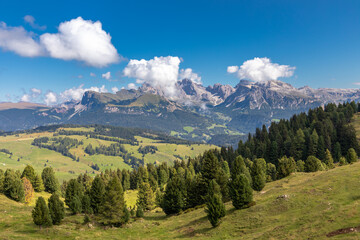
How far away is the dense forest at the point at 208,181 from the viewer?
57.7 m

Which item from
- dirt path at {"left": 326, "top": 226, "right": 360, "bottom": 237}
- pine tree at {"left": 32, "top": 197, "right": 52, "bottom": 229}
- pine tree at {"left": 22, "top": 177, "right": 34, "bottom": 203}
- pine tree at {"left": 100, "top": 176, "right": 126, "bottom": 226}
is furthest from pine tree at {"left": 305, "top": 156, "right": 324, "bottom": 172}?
pine tree at {"left": 22, "top": 177, "right": 34, "bottom": 203}

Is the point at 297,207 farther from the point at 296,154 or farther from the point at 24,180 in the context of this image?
the point at 24,180

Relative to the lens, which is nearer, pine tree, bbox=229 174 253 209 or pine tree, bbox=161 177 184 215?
pine tree, bbox=229 174 253 209

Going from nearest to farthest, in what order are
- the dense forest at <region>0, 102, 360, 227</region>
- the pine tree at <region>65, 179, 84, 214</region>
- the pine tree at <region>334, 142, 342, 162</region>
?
the dense forest at <region>0, 102, 360, 227</region>
the pine tree at <region>65, 179, 84, 214</region>
the pine tree at <region>334, 142, 342, 162</region>

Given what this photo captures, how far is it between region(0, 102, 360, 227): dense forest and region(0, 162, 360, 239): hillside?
362 cm

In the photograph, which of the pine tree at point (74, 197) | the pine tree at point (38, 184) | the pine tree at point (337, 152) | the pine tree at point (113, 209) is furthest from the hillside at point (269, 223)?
the pine tree at point (337, 152)

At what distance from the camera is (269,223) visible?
44.3m

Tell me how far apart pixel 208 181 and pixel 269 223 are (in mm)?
36639

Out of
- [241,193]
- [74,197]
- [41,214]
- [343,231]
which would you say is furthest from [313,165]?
[41,214]

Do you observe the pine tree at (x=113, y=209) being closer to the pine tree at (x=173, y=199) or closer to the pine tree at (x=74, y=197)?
the pine tree at (x=74, y=197)

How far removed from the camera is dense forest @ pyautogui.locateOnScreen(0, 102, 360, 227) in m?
57.7

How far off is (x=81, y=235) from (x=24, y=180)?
7265cm

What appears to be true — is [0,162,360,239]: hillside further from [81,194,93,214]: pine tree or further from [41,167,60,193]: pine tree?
[41,167,60,193]: pine tree

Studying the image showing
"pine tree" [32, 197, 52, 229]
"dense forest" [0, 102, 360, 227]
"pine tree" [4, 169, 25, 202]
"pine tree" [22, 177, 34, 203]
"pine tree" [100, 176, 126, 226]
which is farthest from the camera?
"pine tree" [22, 177, 34, 203]
